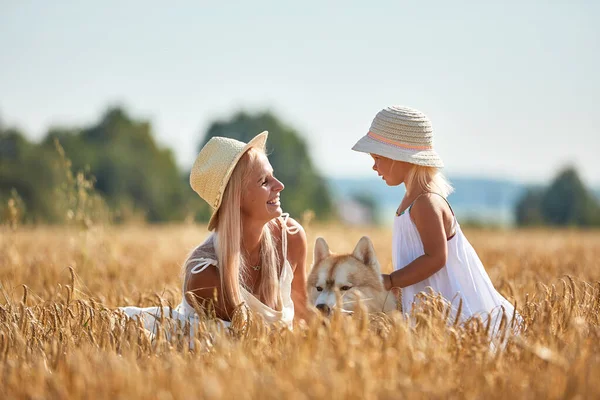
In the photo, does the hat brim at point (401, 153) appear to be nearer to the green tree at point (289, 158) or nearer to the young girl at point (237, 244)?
the young girl at point (237, 244)

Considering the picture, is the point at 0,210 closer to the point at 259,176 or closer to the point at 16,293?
the point at 16,293

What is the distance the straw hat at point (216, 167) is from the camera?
4227 millimetres

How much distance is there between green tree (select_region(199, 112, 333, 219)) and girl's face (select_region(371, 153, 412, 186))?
42.2m

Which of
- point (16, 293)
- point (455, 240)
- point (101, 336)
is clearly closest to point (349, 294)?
point (455, 240)

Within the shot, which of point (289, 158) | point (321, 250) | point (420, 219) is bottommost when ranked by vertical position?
point (289, 158)

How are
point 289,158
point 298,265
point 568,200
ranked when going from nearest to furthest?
point 298,265 → point 289,158 → point 568,200

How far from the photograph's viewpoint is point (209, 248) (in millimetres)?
4375

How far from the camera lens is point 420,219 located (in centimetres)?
405

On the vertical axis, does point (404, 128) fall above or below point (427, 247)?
above

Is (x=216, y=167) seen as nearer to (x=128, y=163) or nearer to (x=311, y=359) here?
(x=311, y=359)

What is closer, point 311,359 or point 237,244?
point 311,359

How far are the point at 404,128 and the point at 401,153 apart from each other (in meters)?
0.19

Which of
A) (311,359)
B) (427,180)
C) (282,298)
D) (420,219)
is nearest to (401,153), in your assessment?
(427,180)

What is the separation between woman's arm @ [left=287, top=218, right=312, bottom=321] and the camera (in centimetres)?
487
